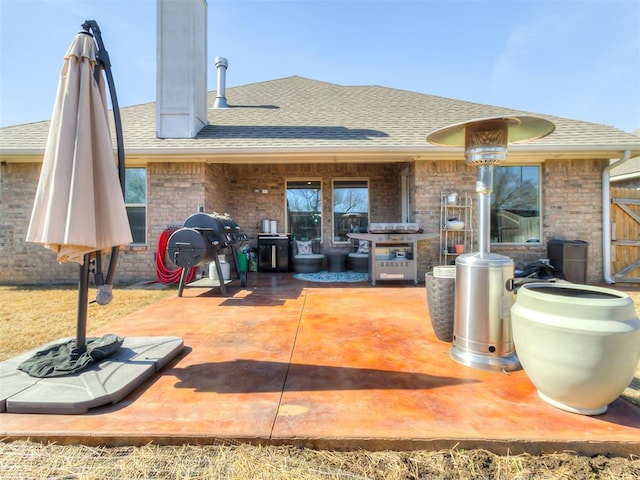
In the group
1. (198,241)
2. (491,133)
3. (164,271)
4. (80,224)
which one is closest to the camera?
(80,224)

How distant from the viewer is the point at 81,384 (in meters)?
1.90

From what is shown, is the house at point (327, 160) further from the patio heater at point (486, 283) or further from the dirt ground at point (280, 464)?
the dirt ground at point (280, 464)

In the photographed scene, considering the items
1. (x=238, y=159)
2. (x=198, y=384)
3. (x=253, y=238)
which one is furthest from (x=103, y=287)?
(x=253, y=238)

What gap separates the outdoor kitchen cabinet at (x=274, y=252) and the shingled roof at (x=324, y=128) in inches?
87.4

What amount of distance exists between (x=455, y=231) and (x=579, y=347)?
5.11 metres

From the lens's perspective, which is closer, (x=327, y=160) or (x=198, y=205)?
(x=198, y=205)

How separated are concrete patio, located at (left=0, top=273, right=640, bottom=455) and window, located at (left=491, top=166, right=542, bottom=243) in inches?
182

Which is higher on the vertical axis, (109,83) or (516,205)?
(109,83)

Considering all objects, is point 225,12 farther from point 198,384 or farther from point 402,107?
point 198,384

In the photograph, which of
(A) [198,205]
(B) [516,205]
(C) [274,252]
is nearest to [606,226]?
(B) [516,205]

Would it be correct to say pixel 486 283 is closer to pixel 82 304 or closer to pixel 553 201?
pixel 82 304

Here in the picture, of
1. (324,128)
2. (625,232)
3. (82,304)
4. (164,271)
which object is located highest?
(324,128)

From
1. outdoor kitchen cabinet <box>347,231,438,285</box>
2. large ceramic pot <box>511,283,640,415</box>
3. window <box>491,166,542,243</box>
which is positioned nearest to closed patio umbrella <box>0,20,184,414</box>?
large ceramic pot <box>511,283,640,415</box>

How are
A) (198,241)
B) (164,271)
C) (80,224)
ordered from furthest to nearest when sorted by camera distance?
(164,271)
(198,241)
(80,224)
